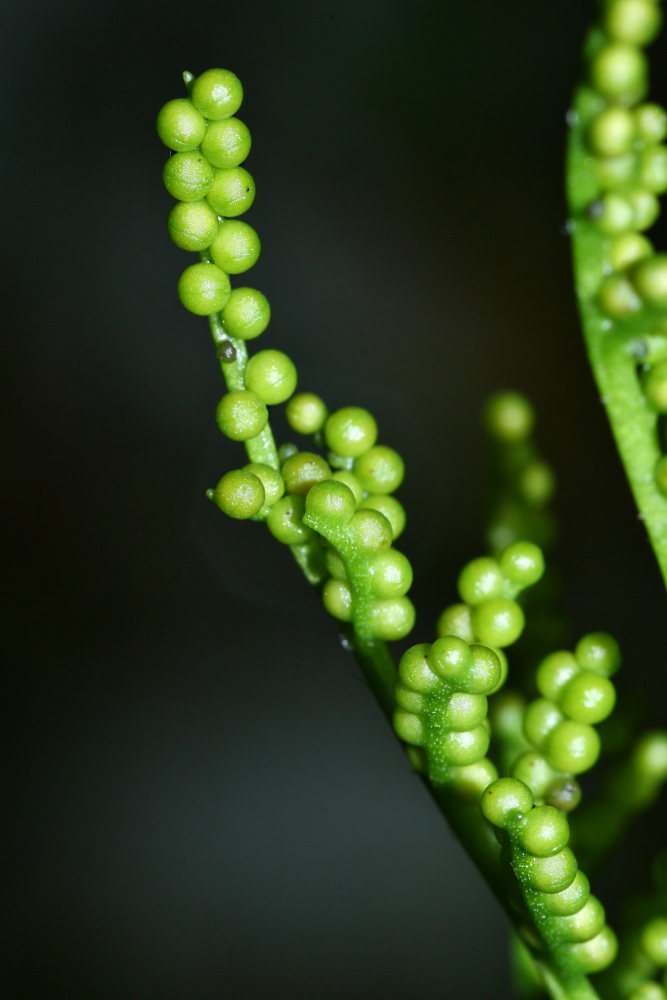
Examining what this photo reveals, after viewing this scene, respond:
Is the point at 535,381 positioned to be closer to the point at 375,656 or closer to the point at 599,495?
the point at 599,495

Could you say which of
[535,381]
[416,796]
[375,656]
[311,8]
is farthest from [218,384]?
[375,656]

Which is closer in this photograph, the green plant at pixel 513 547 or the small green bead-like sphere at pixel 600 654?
the green plant at pixel 513 547

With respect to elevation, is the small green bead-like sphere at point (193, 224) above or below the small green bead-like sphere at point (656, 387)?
above

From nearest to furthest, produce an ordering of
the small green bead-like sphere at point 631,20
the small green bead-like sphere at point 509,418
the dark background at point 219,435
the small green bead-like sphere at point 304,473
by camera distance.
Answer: the small green bead-like sphere at point 631,20
the small green bead-like sphere at point 304,473
the small green bead-like sphere at point 509,418
the dark background at point 219,435

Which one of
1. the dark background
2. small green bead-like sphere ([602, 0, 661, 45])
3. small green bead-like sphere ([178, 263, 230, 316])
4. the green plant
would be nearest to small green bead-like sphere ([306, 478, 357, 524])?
the green plant

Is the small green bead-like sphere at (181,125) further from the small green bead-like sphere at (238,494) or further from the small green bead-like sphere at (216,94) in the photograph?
the small green bead-like sphere at (238,494)

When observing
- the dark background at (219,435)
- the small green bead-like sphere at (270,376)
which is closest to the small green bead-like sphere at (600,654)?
the small green bead-like sphere at (270,376)

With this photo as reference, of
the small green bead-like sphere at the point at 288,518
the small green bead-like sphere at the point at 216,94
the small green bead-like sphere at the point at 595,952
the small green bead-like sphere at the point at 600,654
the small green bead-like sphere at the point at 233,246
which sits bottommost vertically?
the small green bead-like sphere at the point at 595,952
